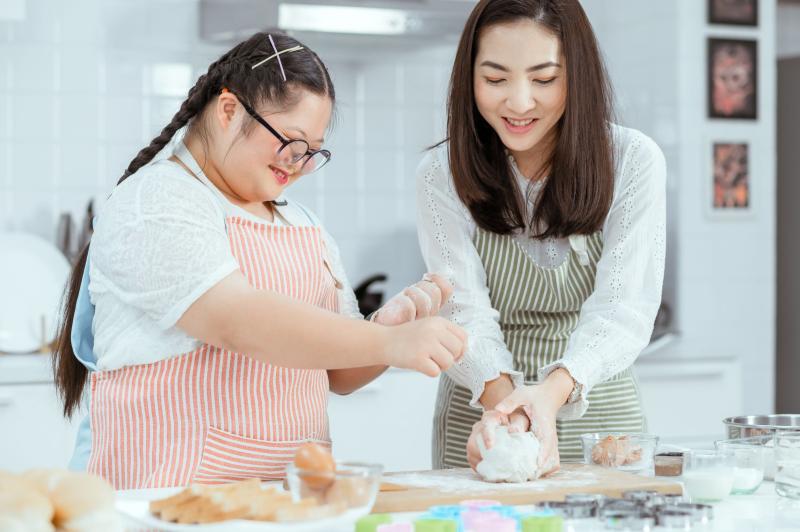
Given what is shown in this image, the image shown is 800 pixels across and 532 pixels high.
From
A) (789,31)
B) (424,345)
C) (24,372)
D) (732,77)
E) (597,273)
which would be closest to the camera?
(424,345)

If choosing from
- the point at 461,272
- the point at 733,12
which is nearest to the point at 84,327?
the point at 461,272

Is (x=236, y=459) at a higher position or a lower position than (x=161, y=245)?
lower

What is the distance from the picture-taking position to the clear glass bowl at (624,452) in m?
1.49

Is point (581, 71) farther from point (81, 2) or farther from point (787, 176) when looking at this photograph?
point (787, 176)

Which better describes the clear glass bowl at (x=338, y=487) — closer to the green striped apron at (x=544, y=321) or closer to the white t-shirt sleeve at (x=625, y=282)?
the white t-shirt sleeve at (x=625, y=282)

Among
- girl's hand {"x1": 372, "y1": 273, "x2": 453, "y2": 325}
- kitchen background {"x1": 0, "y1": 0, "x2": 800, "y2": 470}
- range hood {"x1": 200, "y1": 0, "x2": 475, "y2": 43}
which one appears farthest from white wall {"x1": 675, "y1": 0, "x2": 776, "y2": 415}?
girl's hand {"x1": 372, "y1": 273, "x2": 453, "y2": 325}

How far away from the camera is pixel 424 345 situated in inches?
49.2

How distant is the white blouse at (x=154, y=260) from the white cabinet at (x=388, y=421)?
1499mm

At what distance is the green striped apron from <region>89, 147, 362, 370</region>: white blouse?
528 millimetres

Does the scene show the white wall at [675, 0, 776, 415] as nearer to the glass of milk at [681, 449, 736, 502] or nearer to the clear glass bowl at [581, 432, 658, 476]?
the clear glass bowl at [581, 432, 658, 476]

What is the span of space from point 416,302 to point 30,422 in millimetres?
1491

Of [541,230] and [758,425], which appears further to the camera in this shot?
[541,230]

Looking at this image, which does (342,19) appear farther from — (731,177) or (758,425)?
(758,425)

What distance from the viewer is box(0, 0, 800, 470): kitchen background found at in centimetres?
320
